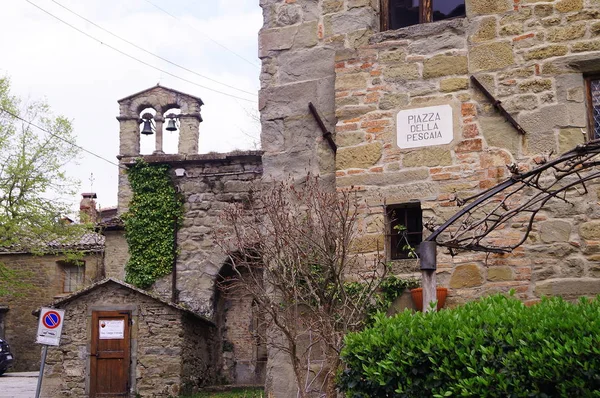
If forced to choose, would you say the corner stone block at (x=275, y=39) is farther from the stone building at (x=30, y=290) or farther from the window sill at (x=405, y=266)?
the stone building at (x=30, y=290)

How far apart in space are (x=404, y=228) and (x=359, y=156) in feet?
2.87

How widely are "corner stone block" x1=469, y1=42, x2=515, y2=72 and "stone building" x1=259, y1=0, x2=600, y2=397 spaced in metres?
0.01

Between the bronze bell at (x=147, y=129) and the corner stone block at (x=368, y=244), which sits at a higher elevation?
the bronze bell at (x=147, y=129)

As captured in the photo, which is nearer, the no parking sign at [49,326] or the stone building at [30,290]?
the no parking sign at [49,326]

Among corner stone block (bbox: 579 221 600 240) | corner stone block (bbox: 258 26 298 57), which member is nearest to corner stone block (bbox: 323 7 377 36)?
corner stone block (bbox: 258 26 298 57)

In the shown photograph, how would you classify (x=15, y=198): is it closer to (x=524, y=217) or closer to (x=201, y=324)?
(x=201, y=324)

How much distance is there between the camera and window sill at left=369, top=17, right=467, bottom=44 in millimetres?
8398

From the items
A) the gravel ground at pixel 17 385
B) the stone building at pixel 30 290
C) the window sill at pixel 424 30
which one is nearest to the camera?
the window sill at pixel 424 30

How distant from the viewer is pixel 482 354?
16.9 ft

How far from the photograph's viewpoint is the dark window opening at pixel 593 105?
7.90m

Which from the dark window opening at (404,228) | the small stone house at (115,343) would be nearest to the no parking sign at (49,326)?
the small stone house at (115,343)

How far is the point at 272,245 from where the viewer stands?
8.59 m

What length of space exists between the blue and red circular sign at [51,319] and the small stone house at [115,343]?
9.57 ft

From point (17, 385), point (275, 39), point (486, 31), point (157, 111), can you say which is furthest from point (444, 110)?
point (157, 111)
